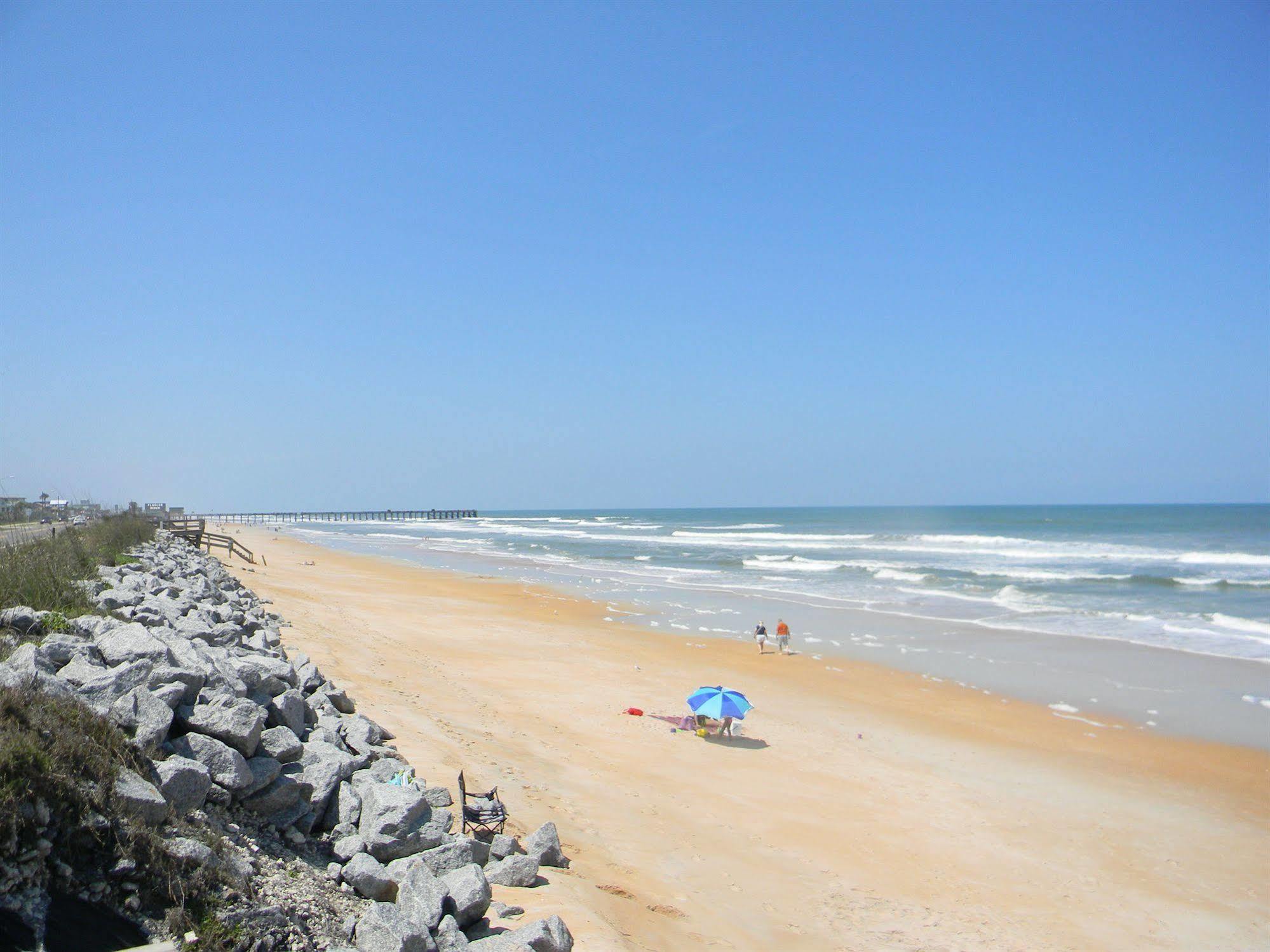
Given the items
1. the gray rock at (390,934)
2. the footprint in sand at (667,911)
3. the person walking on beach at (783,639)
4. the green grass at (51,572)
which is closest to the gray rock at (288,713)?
the gray rock at (390,934)

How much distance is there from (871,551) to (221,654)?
44893 millimetres

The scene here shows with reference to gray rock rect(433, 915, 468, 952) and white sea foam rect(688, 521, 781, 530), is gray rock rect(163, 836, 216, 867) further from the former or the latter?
white sea foam rect(688, 521, 781, 530)

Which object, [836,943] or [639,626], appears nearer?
[836,943]

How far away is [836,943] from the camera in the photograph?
19.3 feet

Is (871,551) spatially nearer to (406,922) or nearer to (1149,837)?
(1149,837)

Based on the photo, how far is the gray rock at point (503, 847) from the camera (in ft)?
18.7

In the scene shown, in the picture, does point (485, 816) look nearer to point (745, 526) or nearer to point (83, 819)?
point (83, 819)

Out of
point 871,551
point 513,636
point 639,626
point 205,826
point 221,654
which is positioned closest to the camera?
point 205,826

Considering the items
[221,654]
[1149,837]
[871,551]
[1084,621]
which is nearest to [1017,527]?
[871,551]

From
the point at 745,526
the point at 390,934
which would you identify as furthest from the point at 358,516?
the point at 390,934

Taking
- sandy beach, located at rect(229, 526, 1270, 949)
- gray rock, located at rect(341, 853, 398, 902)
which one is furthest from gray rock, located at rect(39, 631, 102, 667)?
sandy beach, located at rect(229, 526, 1270, 949)

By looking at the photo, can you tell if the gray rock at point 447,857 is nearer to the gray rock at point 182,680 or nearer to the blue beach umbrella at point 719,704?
the gray rock at point 182,680

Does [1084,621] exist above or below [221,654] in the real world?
below

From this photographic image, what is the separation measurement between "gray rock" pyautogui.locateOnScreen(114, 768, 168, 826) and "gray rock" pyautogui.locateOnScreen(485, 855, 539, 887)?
2216 millimetres
